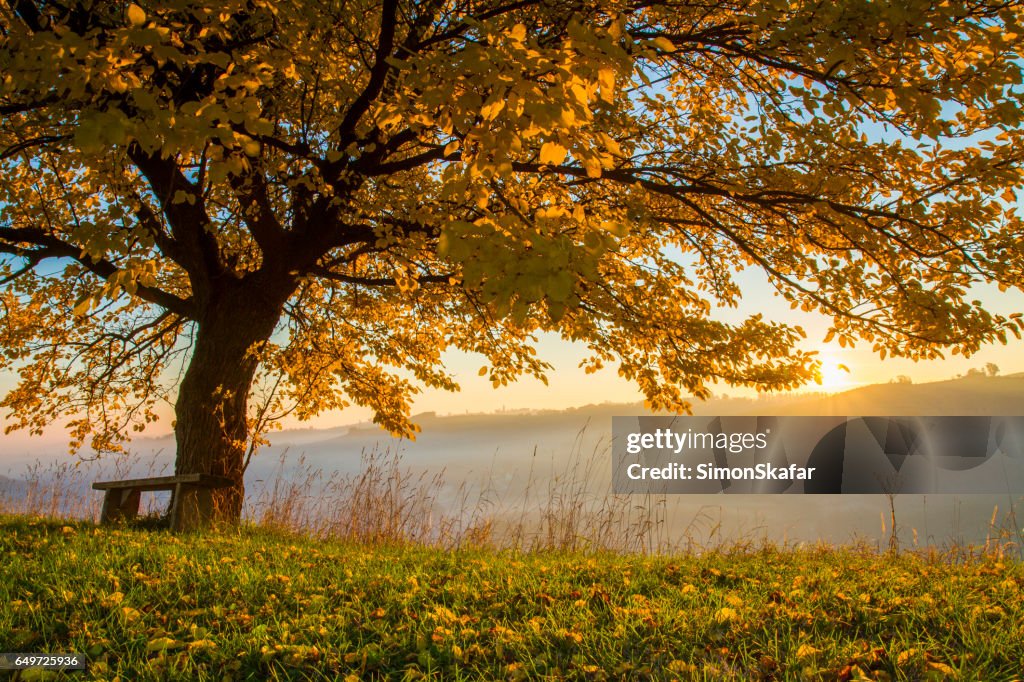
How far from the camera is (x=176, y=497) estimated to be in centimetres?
743

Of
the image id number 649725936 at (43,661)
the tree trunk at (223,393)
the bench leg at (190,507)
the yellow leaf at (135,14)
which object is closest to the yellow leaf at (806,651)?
the image id number 649725936 at (43,661)

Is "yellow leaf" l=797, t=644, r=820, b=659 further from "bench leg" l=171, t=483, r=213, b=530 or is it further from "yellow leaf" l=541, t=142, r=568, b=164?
"bench leg" l=171, t=483, r=213, b=530

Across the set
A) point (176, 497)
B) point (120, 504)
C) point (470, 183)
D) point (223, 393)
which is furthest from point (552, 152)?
point (120, 504)

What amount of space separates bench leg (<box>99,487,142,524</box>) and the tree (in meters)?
0.74

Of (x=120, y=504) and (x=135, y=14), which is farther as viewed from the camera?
(x=120, y=504)

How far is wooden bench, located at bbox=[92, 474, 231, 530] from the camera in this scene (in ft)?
24.2

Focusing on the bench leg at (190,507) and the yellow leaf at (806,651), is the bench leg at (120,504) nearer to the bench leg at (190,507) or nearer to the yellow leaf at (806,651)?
the bench leg at (190,507)

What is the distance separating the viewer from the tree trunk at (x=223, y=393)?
834 centimetres

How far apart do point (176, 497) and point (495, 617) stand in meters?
4.87

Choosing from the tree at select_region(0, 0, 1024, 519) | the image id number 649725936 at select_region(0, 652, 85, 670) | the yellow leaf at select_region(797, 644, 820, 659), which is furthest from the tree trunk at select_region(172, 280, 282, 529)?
the yellow leaf at select_region(797, 644, 820, 659)

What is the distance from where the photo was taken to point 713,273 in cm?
965

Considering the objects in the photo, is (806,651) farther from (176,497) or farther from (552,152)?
(176,497)

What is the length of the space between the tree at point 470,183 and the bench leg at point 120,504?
74 centimetres

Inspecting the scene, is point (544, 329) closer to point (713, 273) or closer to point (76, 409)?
point (713, 273)
